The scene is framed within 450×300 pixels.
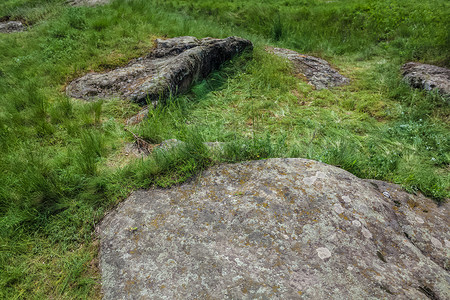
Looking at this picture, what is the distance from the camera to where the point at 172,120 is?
4043mm

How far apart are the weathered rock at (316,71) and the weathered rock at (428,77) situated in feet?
4.49

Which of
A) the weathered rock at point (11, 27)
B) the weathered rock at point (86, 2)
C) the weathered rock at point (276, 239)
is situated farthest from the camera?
the weathered rock at point (86, 2)

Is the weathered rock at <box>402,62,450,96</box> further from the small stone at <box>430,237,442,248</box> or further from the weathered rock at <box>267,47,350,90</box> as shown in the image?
the small stone at <box>430,237,442,248</box>

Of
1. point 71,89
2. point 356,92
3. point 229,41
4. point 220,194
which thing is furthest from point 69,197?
point 356,92

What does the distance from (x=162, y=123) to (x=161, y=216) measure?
2090 millimetres

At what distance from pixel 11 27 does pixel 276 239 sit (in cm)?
1168

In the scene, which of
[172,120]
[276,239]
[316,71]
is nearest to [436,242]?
[276,239]

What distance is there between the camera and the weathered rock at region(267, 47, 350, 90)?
626cm

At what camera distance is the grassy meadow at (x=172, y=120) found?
2135 millimetres

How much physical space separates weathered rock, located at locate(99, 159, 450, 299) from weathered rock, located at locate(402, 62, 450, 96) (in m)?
3.91

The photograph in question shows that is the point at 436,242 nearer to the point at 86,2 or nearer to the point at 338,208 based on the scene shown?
the point at 338,208

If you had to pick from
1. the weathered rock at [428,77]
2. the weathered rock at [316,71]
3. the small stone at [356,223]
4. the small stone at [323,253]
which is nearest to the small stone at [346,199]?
the small stone at [356,223]

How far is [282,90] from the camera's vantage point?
566 centimetres

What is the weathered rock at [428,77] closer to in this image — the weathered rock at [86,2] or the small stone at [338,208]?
the small stone at [338,208]
